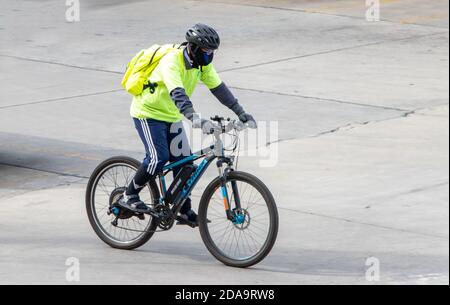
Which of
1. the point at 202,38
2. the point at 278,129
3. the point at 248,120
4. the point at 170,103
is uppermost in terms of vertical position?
the point at 278,129

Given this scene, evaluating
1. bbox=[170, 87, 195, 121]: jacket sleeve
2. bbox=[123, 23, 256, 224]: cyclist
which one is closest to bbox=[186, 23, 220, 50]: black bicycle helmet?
bbox=[123, 23, 256, 224]: cyclist

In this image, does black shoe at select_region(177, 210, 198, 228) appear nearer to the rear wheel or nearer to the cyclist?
the cyclist

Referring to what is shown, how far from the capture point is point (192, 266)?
852 cm

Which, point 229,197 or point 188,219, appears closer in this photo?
point 229,197

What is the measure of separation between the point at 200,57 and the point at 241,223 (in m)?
1.23

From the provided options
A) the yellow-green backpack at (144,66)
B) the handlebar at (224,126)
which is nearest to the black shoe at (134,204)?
the yellow-green backpack at (144,66)

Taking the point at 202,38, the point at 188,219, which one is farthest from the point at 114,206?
the point at 202,38

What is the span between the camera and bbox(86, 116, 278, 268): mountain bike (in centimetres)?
834

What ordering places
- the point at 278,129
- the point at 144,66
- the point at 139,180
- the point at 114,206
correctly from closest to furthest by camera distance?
1. the point at 144,66
2. the point at 139,180
3. the point at 114,206
4. the point at 278,129

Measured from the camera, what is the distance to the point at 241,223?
27.6 feet

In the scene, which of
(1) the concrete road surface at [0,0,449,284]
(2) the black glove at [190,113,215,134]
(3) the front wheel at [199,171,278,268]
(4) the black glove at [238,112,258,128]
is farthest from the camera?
(1) the concrete road surface at [0,0,449,284]

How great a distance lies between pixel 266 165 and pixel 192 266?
3.22 meters

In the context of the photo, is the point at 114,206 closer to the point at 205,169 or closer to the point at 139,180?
the point at 139,180

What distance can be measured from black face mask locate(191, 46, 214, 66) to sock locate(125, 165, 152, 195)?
882 millimetres
